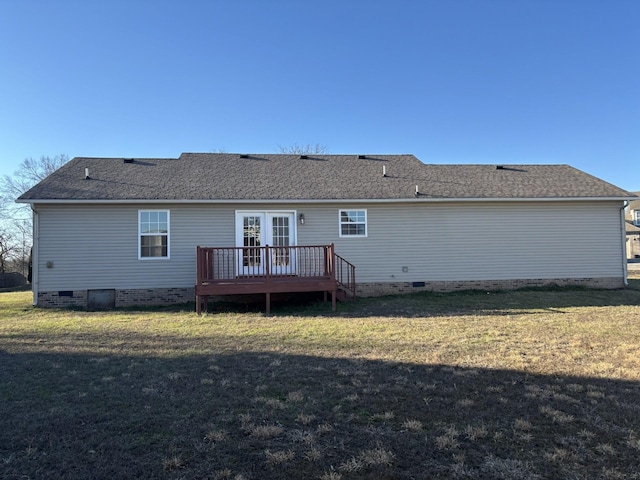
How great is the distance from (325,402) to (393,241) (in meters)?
8.41

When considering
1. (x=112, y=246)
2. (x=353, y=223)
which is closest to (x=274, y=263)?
(x=353, y=223)

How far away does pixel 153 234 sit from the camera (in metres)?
10.9

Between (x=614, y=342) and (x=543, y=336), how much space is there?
90 cm

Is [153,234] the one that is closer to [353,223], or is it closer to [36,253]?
[36,253]

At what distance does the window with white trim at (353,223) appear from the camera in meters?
11.6

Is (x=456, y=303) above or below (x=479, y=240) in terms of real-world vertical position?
below

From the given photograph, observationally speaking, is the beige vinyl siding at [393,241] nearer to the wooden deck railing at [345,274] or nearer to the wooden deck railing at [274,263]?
the wooden deck railing at [345,274]

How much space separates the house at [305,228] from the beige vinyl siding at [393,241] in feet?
0.10

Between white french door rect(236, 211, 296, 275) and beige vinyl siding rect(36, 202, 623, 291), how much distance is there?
8.2 inches

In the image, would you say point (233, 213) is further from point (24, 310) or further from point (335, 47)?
point (335, 47)

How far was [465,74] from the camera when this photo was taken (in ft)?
48.6

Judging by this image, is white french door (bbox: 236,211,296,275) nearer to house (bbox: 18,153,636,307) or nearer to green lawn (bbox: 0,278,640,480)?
house (bbox: 18,153,636,307)

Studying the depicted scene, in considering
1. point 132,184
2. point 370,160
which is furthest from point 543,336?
point 132,184

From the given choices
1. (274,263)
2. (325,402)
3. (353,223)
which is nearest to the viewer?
(325,402)
